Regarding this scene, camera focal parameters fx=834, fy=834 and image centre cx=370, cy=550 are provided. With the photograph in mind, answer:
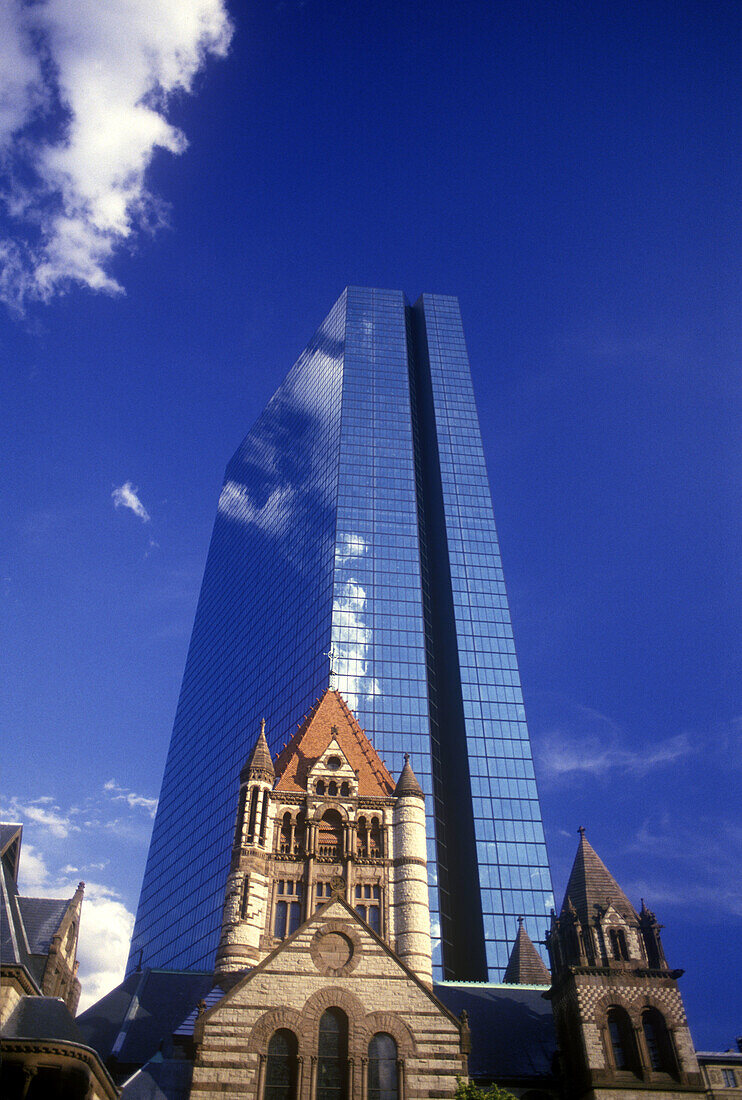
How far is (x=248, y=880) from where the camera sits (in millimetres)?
42281

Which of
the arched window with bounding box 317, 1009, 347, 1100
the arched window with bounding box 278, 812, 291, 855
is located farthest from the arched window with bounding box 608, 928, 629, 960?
the arched window with bounding box 278, 812, 291, 855

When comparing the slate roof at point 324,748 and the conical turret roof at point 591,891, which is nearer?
the conical turret roof at point 591,891

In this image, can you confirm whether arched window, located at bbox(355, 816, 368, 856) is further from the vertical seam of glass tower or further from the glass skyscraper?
the vertical seam of glass tower

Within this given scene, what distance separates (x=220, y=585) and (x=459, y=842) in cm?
8240

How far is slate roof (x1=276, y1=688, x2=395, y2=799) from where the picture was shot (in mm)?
48094

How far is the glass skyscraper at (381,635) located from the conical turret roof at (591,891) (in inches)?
1681

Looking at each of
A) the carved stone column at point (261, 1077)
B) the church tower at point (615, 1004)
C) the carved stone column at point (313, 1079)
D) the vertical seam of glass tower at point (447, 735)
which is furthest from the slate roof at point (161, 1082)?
the vertical seam of glass tower at point (447, 735)

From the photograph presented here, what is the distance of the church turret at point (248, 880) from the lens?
1597 inches

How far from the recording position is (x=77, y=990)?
50406 millimetres

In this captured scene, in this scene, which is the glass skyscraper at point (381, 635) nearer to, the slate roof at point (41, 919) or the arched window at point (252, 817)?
the arched window at point (252, 817)

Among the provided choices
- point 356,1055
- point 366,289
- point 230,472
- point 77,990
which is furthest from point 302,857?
point 230,472

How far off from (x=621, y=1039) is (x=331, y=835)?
17103 mm

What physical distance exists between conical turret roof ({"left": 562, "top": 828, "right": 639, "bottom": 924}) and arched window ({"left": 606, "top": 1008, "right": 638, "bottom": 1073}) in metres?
3.99

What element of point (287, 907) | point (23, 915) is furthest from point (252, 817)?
point (23, 915)
